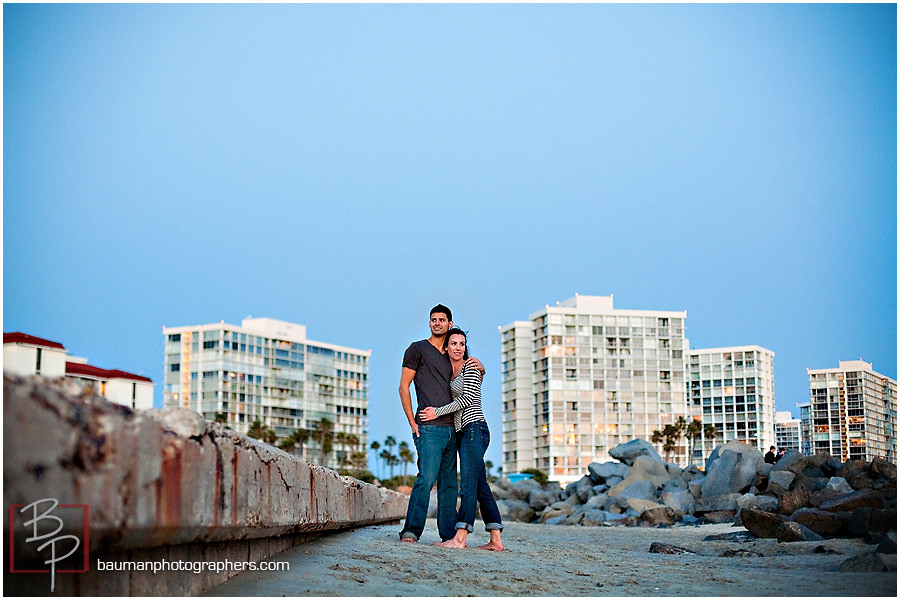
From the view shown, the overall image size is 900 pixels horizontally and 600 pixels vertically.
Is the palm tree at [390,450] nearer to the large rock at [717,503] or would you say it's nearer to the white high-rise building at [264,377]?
the white high-rise building at [264,377]

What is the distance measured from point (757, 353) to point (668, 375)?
28.8 m

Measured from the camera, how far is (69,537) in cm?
208

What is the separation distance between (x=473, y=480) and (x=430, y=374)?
782mm

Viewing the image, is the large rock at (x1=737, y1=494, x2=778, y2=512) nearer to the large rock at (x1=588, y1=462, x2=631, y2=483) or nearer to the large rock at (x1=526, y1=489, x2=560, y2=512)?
the large rock at (x1=588, y1=462, x2=631, y2=483)

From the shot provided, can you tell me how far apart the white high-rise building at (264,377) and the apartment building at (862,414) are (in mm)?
86498

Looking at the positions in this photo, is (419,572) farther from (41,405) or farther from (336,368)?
(336,368)

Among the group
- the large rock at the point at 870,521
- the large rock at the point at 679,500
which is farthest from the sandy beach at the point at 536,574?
the large rock at the point at 679,500

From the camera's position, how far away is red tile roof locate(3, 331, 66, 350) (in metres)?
2.55

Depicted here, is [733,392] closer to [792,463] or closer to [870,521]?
[792,463]

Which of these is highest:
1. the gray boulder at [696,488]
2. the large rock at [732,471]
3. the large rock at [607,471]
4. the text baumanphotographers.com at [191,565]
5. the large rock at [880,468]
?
the text baumanphotographers.com at [191,565]

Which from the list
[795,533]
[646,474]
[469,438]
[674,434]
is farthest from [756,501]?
[674,434]

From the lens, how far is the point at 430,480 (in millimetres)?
5809

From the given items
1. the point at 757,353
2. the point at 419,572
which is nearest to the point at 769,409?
the point at 757,353

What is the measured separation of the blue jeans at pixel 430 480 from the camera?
5.84 m
